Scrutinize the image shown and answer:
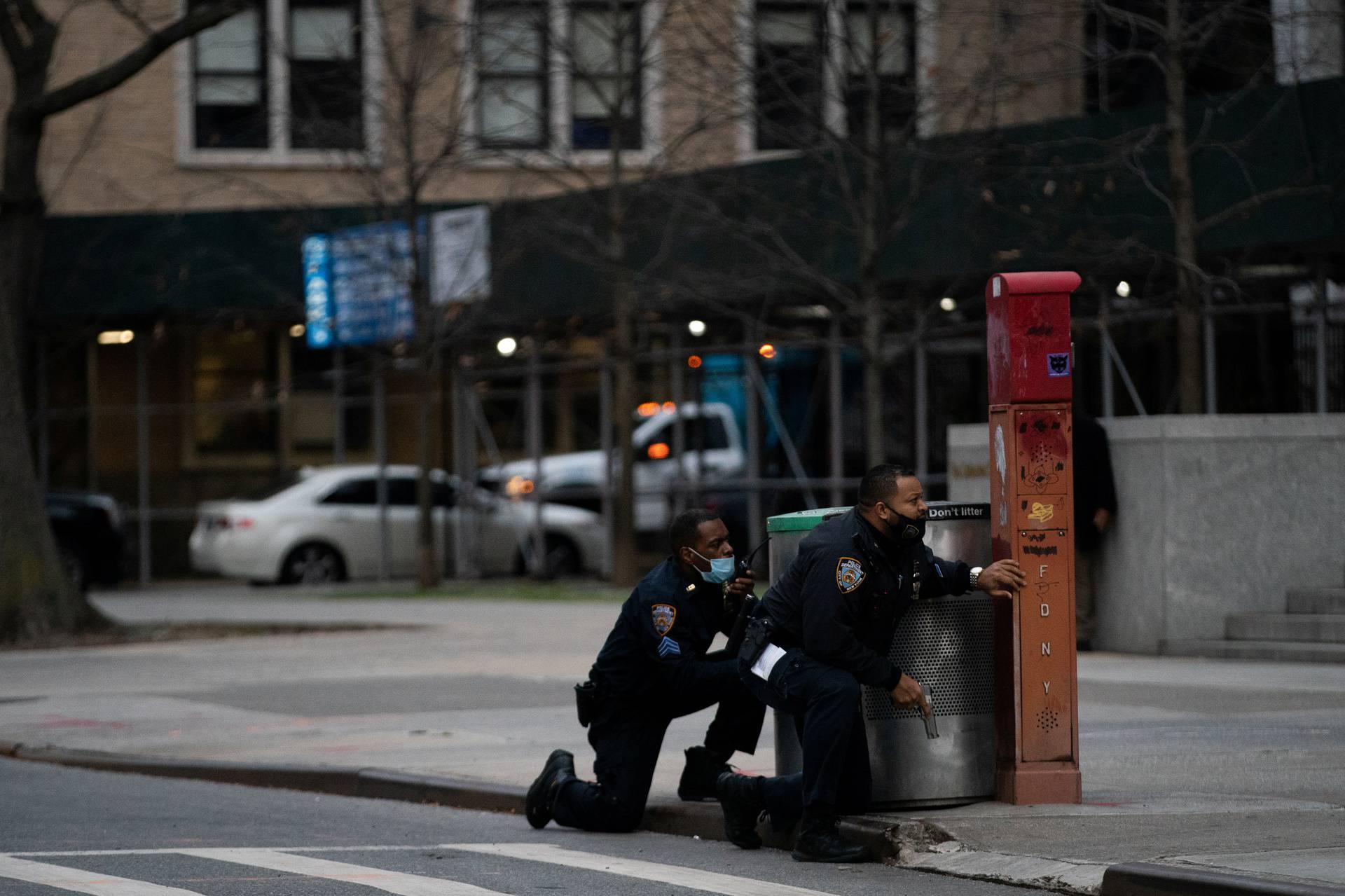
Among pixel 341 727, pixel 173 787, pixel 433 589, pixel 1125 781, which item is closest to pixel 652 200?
pixel 433 589

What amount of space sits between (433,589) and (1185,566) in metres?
12.4

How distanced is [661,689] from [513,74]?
19196mm

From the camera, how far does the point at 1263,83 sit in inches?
820

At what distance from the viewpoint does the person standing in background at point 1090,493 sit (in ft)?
48.2

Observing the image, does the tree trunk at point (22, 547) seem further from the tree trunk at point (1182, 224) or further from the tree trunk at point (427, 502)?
the tree trunk at point (1182, 224)

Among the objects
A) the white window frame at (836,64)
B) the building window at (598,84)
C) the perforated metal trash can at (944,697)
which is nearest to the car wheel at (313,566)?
the building window at (598,84)

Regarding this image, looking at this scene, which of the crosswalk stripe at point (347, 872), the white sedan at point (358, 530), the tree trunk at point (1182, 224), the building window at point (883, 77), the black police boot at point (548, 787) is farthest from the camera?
the white sedan at point (358, 530)

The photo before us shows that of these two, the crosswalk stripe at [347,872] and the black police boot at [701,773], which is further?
the black police boot at [701,773]

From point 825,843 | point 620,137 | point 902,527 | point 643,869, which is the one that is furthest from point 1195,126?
point 643,869

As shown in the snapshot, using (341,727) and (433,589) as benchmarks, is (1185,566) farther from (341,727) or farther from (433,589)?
(433,589)

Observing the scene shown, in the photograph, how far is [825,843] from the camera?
7.84m

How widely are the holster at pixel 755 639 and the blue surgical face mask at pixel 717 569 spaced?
0.48 meters

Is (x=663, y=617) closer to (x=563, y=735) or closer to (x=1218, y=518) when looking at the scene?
(x=563, y=735)

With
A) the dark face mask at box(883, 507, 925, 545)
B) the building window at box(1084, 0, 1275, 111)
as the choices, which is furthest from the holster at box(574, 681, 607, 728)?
the building window at box(1084, 0, 1275, 111)
